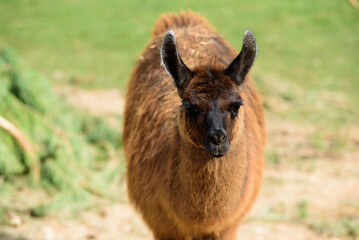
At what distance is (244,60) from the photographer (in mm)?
3473

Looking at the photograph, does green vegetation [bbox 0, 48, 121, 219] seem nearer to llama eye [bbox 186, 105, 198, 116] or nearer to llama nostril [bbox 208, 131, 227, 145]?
llama eye [bbox 186, 105, 198, 116]

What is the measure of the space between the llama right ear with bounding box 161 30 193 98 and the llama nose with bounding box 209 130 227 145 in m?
0.55

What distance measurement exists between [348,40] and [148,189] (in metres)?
9.94

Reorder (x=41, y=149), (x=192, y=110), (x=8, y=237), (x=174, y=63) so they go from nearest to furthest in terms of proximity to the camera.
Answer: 1. (x=192, y=110)
2. (x=174, y=63)
3. (x=8, y=237)
4. (x=41, y=149)

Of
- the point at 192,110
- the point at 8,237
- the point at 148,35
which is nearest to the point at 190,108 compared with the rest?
the point at 192,110

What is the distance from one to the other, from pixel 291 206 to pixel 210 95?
331cm

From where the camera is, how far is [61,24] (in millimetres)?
14055

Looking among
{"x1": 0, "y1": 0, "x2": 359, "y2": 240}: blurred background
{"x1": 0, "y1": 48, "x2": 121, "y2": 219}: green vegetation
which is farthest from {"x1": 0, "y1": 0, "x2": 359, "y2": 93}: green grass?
{"x1": 0, "y1": 48, "x2": 121, "y2": 219}: green vegetation

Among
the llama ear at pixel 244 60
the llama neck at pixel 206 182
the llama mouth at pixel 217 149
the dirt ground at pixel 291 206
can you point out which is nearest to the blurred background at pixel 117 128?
the dirt ground at pixel 291 206

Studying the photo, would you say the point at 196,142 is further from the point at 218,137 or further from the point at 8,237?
the point at 8,237

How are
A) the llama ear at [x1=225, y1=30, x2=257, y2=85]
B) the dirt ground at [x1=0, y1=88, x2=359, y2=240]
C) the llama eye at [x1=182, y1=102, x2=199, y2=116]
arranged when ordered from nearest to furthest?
the llama eye at [x1=182, y1=102, x2=199, y2=116] → the llama ear at [x1=225, y1=30, x2=257, y2=85] → the dirt ground at [x1=0, y1=88, x2=359, y2=240]

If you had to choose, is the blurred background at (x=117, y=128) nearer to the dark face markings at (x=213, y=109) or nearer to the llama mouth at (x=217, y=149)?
the dark face markings at (x=213, y=109)

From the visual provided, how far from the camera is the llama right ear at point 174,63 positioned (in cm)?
340

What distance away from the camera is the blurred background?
18.4ft
